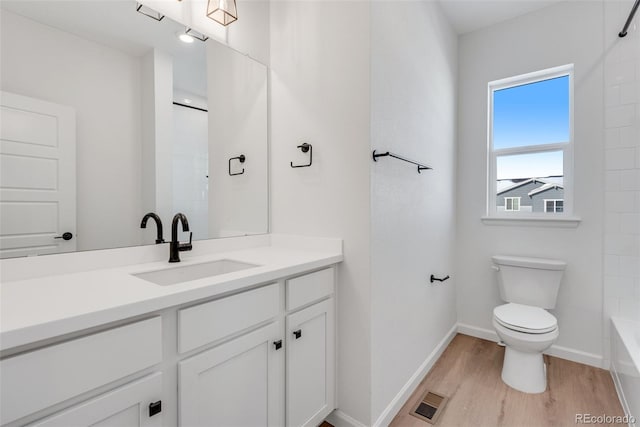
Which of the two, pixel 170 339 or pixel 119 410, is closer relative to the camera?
pixel 119 410

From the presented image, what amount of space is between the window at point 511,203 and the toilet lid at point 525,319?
82cm

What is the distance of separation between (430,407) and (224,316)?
1412 mm

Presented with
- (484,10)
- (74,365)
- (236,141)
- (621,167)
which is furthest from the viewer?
(484,10)

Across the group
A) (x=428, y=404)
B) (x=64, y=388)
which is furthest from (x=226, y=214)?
(x=428, y=404)

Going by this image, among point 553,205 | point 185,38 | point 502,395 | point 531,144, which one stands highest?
point 185,38

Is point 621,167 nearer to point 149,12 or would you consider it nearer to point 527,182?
point 527,182

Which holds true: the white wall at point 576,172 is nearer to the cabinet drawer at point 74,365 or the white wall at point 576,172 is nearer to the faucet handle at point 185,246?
the faucet handle at point 185,246

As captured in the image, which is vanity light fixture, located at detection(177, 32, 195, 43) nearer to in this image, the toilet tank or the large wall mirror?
the large wall mirror

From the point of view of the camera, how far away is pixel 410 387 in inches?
71.5

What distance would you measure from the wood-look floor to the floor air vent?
27mm

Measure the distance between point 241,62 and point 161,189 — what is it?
88 centimetres

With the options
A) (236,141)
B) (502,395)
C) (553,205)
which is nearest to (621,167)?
(553,205)

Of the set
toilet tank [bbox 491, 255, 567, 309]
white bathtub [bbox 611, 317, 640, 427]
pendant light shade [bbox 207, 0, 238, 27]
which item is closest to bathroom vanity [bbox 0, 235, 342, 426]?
pendant light shade [bbox 207, 0, 238, 27]

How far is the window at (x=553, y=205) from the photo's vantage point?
7.65 ft
